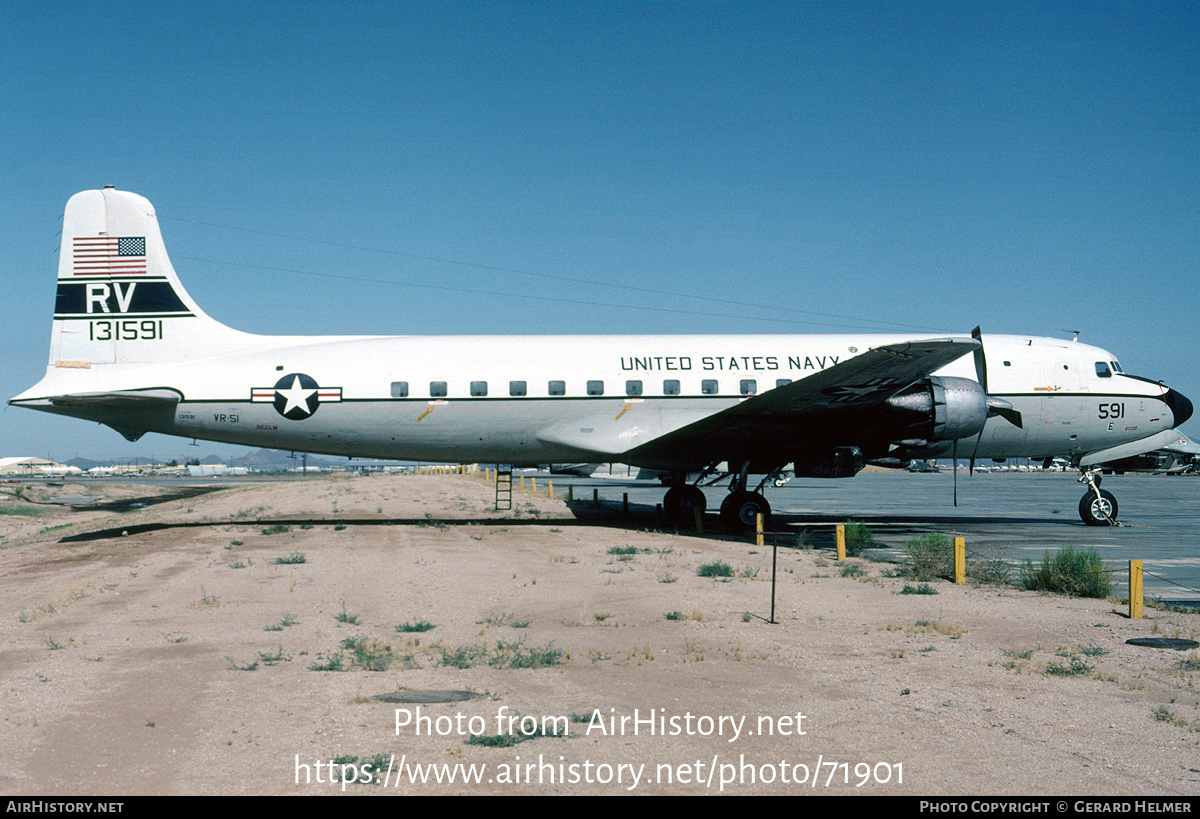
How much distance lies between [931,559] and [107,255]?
2056cm

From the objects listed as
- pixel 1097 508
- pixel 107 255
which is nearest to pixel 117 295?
pixel 107 255

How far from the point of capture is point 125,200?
21328 mm

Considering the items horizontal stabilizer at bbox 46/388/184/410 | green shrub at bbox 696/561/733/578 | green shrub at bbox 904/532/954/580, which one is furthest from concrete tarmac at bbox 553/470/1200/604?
horizontal stabilizer at bbox 46/388/184/410

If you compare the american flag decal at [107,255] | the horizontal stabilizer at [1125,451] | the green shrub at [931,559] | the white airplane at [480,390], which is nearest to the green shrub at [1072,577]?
the green shrub at [931,559]

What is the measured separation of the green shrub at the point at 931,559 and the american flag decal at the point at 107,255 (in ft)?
64.3

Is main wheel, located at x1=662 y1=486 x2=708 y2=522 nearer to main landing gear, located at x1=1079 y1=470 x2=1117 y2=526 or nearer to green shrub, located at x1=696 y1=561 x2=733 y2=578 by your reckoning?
green shrub, located at x1=696 y1=561 x2=733 y2=578

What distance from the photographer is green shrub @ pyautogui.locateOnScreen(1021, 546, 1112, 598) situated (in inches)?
510

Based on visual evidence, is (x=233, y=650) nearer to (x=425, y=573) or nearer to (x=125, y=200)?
(x=425, y=573)

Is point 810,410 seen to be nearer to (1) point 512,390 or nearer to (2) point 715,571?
(2) point 715,571

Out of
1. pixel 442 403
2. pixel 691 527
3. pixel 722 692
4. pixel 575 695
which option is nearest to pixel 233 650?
pixel 575 695

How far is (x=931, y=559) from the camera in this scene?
50.2ft

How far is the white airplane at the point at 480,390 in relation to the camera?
20500 millimetres

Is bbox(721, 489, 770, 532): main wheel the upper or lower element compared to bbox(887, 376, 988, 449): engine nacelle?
lower

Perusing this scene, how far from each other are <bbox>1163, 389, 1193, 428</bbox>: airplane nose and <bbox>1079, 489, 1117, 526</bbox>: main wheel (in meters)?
2.83
